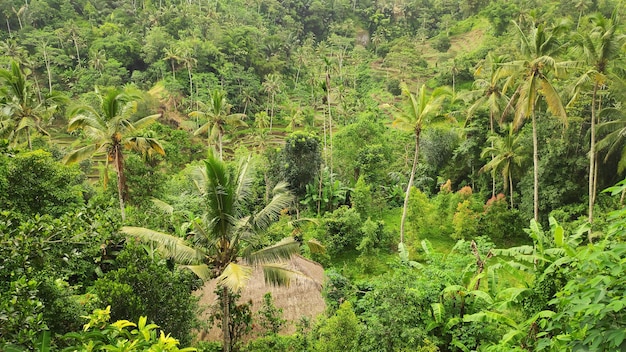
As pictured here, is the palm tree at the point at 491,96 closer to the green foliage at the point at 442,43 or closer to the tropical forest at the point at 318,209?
the tropical forest at the point at 318,209

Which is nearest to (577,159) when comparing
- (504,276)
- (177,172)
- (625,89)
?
(625,89)

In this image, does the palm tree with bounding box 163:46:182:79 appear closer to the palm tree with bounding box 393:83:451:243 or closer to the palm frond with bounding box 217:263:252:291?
the palm tree with bounding box 393:83:451:243

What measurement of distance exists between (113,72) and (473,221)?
139 feet

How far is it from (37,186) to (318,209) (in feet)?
51.0

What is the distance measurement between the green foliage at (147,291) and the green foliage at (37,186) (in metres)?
2.84

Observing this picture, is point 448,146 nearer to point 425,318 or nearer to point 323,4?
point 425,318

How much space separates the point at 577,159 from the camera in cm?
1805

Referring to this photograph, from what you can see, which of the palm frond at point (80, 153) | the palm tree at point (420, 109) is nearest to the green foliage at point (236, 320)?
the palm frond at point (80, 153)

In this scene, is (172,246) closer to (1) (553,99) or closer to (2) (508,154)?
(1) (553,99)

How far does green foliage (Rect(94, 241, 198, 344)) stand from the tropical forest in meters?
0.04

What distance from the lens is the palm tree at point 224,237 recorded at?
825cm

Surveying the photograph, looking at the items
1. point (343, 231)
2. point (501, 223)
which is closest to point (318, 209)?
point (343, 231)

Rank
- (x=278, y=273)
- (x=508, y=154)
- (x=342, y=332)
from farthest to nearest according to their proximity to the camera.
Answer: (x=508, y=154) < (x=278, y=273) < (x=342, y=332)

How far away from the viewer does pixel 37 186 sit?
10297 millimetres
